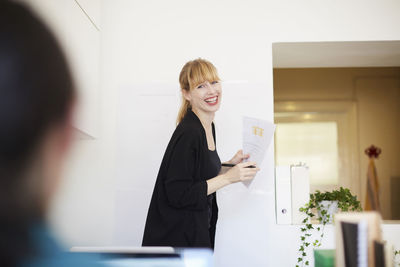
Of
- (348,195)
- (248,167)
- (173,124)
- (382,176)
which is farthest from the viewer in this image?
(382,176)

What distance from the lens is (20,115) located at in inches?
7.7

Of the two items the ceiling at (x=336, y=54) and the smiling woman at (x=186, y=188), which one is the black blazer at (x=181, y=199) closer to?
the smiling woman at (x=186, y=188)

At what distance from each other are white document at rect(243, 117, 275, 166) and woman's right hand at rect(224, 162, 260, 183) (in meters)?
0.10

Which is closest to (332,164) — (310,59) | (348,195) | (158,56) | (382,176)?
(382,176)

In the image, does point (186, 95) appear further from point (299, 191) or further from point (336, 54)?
point (336, 54)

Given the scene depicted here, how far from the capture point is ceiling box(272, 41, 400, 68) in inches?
120

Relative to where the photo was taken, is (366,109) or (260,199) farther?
(366,109)

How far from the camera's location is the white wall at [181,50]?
2.87 m

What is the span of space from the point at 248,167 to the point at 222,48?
3.30 feet

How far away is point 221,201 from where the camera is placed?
9.31 ft

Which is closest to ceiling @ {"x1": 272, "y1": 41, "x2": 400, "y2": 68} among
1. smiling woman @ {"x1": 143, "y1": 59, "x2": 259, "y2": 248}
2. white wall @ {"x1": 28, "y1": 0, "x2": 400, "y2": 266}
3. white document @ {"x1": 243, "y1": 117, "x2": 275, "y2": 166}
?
white wall @ {"x1": 28, "y1": 0, "x2": 400, "y2": 266}

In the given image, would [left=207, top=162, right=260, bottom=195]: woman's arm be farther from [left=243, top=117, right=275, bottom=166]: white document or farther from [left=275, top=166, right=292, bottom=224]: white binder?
[left=275, top=166, right=292, bottom=224]: white binder

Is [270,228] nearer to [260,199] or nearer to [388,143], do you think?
[260,199]

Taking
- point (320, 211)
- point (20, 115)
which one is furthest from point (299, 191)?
point (20, 115)
